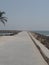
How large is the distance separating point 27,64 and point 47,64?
2.42 feet

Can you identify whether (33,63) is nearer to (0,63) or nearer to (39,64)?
(39,64)

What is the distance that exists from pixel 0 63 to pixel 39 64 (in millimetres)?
1436

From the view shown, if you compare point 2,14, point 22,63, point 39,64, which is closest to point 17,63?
point 22,63

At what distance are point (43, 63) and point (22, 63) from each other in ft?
2.55

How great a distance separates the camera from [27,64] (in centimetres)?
794

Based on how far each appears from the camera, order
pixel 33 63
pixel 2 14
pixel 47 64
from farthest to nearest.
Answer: pixel 2 14 → pixel 33 63 → pixel 47 64

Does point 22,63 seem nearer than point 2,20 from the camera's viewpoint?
Yes

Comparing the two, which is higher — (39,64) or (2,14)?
(2,14)

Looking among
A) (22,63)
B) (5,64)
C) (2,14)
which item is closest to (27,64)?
(22,63)

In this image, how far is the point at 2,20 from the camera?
4922 cm

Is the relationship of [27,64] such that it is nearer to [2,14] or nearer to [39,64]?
[39,64]

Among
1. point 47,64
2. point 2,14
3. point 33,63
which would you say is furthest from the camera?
point 2,14

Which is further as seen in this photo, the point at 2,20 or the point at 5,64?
the point at 2,20

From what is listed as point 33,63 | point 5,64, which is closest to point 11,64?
point 5,64
